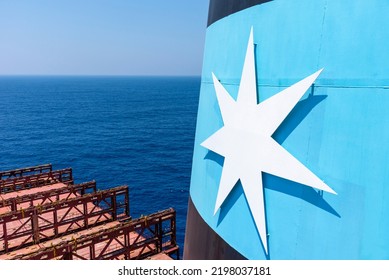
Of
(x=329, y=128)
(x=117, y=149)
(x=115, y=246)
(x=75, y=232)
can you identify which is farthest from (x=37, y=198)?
(x=117, y=149)

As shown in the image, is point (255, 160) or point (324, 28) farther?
point (255, 160)

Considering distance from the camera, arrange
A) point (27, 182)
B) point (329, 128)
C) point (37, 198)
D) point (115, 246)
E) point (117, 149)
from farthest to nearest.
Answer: point (117, 149) → point (27, 182) → point (37, 198) → point (115, 246) → point (329, 128)

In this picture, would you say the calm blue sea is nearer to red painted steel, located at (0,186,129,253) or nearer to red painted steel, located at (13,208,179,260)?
red painted steel, located at (0,186,129,253)

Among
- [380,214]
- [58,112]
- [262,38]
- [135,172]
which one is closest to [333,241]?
[380,214]

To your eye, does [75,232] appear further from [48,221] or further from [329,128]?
[329,128]

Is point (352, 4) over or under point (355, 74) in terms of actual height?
over

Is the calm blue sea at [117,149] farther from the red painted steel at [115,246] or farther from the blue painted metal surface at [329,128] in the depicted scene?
the blue painted metal surface at [329,128]
